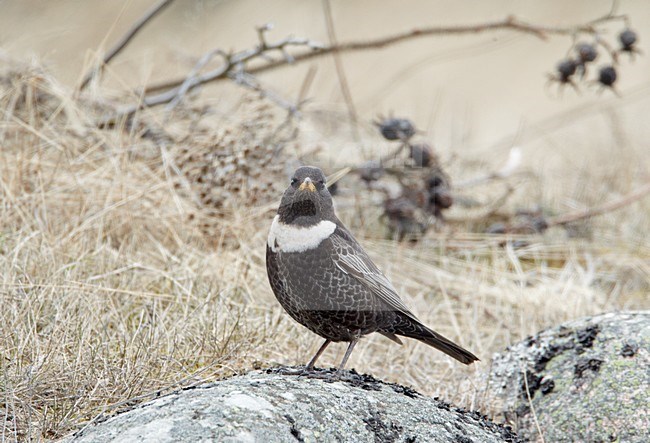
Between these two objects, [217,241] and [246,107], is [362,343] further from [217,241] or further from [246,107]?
[246,107]

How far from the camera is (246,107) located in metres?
5.52

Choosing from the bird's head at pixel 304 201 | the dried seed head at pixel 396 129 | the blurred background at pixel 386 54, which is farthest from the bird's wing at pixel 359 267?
the blurred background at pixel 386 54

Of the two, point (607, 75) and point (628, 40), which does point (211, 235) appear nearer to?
point (607, 75)

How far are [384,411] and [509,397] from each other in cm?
101

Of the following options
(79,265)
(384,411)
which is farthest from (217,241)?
(384,411)

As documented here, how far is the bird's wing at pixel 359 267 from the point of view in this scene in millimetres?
2875

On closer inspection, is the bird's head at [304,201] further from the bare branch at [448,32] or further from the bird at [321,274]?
the bare branch at [448,32]

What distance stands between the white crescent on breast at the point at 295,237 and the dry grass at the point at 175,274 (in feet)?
1.71

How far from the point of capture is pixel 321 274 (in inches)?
110

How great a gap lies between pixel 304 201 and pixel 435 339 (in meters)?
0.78

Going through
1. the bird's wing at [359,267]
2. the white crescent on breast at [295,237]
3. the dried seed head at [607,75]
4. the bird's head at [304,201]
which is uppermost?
the dried seed head at [607,75]

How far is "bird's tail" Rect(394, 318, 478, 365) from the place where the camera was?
303cm

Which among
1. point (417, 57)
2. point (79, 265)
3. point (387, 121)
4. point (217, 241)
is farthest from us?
point (417, 57)

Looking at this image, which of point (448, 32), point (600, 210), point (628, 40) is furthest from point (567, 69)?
point (600, 210)
